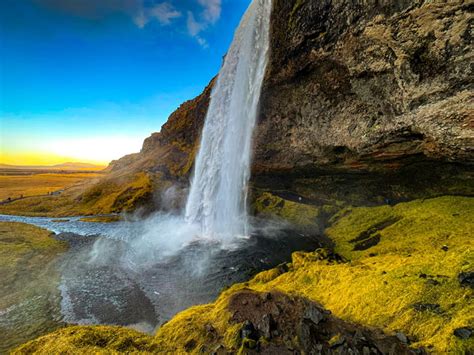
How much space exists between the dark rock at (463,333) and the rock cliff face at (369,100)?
34.0 feet

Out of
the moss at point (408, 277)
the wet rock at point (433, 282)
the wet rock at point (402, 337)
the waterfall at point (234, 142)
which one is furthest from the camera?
the waterfall at point (234, 142)

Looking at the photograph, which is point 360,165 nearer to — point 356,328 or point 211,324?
point 356,328

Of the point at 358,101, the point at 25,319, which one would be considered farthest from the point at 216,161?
the point at 25,319

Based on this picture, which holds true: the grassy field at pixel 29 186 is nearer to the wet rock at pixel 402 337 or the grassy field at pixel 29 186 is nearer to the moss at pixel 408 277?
the moss at pixel 408 277

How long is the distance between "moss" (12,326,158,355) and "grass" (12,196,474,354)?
10cm

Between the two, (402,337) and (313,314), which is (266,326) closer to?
(313,314)

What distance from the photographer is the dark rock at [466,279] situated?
8.20 metres

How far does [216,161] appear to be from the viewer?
31406 millimetres

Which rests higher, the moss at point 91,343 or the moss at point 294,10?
the moss at point 294,10

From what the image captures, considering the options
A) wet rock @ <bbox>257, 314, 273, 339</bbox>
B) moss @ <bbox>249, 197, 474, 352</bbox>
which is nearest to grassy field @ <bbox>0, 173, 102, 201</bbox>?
moss @ <bbox>249, 197, 474, 352</bbox>

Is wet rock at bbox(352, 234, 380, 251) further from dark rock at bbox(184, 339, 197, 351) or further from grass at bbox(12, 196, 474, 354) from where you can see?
dark rock at bbox(184, 339, 197, 351)

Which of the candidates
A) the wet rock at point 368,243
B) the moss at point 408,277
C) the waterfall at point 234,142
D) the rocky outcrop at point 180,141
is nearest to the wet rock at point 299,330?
the moss at point 408,277

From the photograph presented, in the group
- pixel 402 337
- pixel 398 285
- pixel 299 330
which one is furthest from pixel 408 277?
pixel 299 330

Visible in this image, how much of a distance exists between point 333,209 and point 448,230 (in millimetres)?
13359
